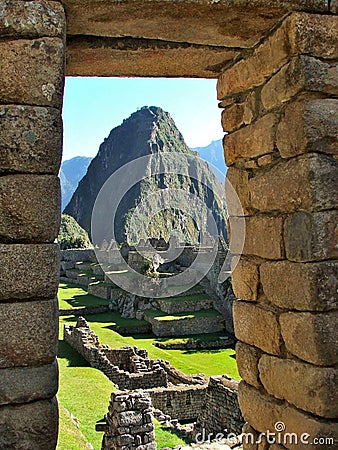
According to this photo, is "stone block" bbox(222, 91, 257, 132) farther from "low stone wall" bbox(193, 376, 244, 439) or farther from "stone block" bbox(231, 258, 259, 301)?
"low stone wall" bbox(193, 376, 244, 439)

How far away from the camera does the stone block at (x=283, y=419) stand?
277cm

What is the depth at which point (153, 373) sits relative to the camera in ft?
Result: 50.4

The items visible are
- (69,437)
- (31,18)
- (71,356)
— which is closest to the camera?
(31,18)

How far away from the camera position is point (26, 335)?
2.52 metres

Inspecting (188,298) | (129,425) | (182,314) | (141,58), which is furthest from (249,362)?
(188,298)

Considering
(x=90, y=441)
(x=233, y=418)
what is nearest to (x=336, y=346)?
(x=90, y=441)

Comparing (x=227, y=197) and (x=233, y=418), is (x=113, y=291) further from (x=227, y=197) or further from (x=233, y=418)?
(x=227, y=197)

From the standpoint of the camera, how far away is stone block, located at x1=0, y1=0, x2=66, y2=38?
8.51ft

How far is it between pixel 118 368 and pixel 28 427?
45.6ft

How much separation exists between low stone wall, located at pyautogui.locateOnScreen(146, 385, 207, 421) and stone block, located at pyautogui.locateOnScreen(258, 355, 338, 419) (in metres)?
11.2

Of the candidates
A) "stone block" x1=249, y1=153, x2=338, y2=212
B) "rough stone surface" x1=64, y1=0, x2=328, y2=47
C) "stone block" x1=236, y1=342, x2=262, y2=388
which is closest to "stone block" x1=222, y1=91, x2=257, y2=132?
"rough stone surface" x1=64, y1=0, x2=328, y2=47

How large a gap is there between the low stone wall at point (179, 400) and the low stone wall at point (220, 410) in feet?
0.81

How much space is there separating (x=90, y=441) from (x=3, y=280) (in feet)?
25.3

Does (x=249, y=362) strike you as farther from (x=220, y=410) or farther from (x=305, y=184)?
(x=220, y=410)
